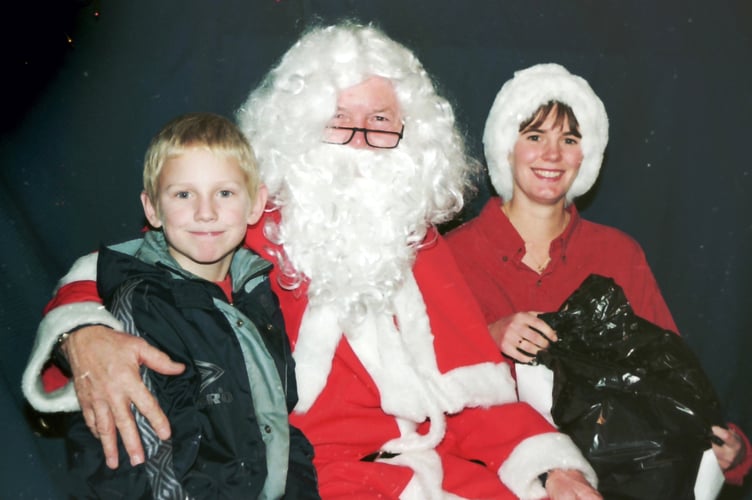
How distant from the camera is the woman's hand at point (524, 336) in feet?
6.65

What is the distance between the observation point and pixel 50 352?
1634 millimetres

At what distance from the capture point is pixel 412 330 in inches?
77.2

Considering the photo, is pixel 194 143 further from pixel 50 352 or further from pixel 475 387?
pixel 475 387

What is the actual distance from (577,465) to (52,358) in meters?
1.33

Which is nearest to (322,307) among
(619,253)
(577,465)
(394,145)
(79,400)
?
(394,145)

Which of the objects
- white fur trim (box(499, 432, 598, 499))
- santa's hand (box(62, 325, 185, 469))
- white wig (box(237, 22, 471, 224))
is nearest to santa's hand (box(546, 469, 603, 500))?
white fur trim (box(499, 432, 598, 499))

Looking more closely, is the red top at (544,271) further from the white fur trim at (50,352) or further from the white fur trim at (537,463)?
the white fur trim at (50,352)

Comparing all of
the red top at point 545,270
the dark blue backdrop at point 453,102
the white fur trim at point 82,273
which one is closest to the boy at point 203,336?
the white fur trim at point 82,273

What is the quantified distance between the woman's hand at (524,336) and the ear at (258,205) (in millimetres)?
804

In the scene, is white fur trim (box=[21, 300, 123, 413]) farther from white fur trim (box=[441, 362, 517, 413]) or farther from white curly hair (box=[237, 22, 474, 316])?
white fur trim (box=[441, 362, 517, 413])

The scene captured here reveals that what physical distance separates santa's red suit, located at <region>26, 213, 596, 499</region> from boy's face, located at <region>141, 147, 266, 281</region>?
0.28m

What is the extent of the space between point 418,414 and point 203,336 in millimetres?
622

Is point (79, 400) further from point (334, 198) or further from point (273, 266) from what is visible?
point (334, 198)

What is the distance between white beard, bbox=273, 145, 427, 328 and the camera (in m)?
1.96
